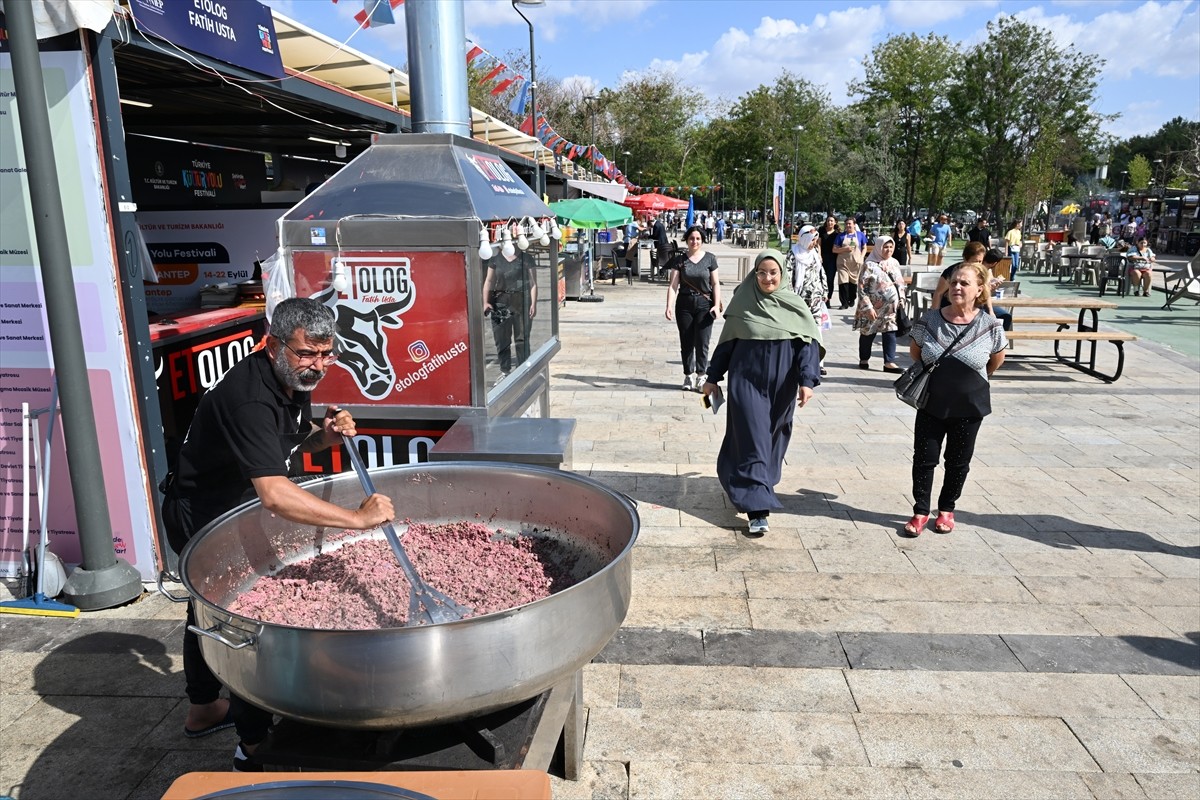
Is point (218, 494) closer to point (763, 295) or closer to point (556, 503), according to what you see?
point (556, 503)

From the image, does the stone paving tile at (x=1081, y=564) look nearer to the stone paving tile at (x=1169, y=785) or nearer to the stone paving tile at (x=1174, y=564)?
the stone paving tile at (x=1174, y=564)

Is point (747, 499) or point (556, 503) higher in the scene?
point (556, 503)

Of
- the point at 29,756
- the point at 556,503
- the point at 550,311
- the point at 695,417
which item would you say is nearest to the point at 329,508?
the point at 556,503

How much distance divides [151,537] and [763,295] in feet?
12.4

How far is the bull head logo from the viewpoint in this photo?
439 centimetres

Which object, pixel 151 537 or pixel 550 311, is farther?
pixel 550 311

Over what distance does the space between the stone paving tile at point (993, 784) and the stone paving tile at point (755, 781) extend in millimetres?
67

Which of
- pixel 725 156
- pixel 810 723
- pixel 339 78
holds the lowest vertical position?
pixel 810 723

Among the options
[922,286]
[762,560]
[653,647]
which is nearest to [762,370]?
[762,560]

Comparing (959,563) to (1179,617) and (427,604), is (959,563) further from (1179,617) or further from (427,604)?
(427,604)

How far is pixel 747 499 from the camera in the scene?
5.28 metres

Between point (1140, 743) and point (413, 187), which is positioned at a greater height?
point (413, 187)

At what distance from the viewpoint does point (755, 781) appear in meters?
2.99

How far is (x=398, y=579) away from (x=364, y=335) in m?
2.25
